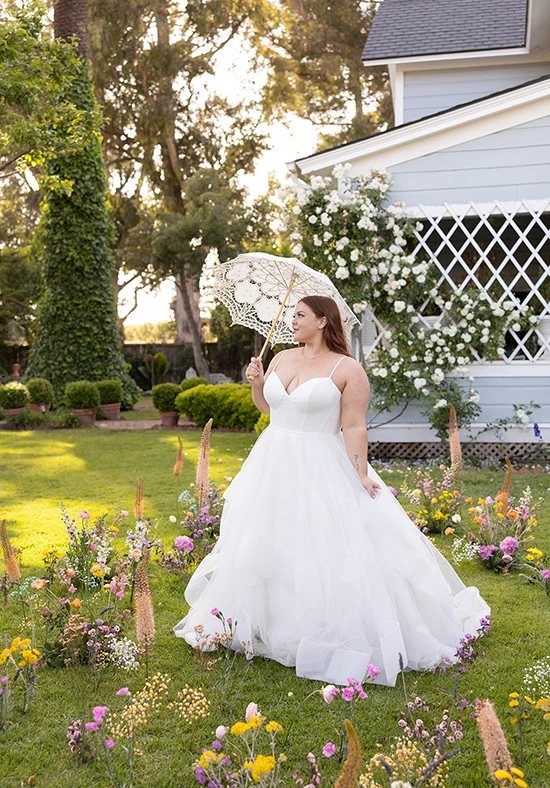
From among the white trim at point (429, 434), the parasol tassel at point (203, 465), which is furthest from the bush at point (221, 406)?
the parasol tassel at point (203, 465)

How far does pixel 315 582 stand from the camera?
3652 mm

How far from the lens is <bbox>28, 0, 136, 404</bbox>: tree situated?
52.8ft

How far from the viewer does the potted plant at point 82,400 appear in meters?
14.3

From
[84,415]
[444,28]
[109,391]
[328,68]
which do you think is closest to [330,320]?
[444,28]

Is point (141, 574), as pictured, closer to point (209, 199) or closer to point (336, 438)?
point (336, 438)

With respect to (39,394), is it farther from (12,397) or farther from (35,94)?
(35,94)

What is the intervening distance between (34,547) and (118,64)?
22576 millimetres

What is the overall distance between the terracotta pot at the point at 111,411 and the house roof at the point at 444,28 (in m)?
8.46

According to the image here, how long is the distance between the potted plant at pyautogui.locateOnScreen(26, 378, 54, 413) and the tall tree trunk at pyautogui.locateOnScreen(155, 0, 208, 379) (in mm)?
6777

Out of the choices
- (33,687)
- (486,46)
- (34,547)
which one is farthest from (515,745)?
(486,46)

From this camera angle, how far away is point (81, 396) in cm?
1434

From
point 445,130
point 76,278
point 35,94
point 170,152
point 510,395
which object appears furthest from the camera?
point 170,152

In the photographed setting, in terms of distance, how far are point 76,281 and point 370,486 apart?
13717 mm

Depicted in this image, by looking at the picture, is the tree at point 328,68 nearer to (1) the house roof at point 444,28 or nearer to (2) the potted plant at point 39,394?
(1) the house roof at point 444,28
